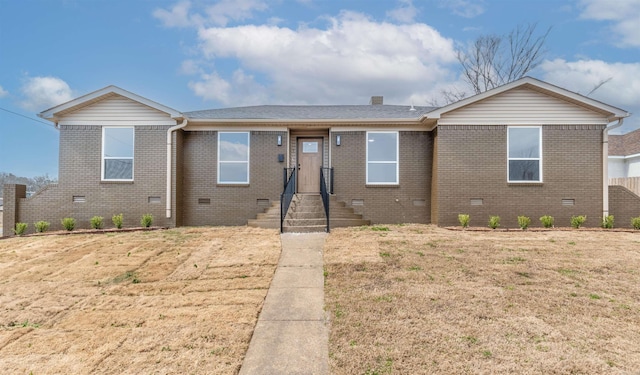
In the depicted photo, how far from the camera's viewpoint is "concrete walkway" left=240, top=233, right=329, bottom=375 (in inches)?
124

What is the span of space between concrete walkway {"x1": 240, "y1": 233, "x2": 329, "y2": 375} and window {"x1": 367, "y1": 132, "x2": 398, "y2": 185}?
566 centimetres

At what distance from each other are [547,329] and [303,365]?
263cm

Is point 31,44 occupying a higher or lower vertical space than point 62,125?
higher

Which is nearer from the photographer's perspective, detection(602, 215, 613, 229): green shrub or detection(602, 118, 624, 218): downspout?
detection(602, 215, 613, 229): green shrub

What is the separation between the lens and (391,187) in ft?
37.4

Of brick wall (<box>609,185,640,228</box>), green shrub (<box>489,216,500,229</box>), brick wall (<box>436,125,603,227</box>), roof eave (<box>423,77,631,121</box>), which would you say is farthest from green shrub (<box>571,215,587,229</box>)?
roof eave (<box>423,77,631,121</box>)

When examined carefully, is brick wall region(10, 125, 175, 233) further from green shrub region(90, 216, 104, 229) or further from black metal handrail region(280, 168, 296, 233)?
black metal handrail region(280, 168, 296, 233)

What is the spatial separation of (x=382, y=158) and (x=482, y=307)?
24.9 ft

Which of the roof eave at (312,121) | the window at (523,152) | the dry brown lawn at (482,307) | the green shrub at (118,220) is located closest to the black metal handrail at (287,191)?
the roof eave at (312,121)

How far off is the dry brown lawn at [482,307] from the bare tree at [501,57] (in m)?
18.0

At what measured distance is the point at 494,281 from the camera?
17.3 feet

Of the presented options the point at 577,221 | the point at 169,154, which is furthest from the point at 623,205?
the point at 169,154

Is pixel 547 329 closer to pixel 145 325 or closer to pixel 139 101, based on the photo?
pixel 145 325

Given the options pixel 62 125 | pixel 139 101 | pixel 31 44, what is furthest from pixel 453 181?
pixel 31 44
